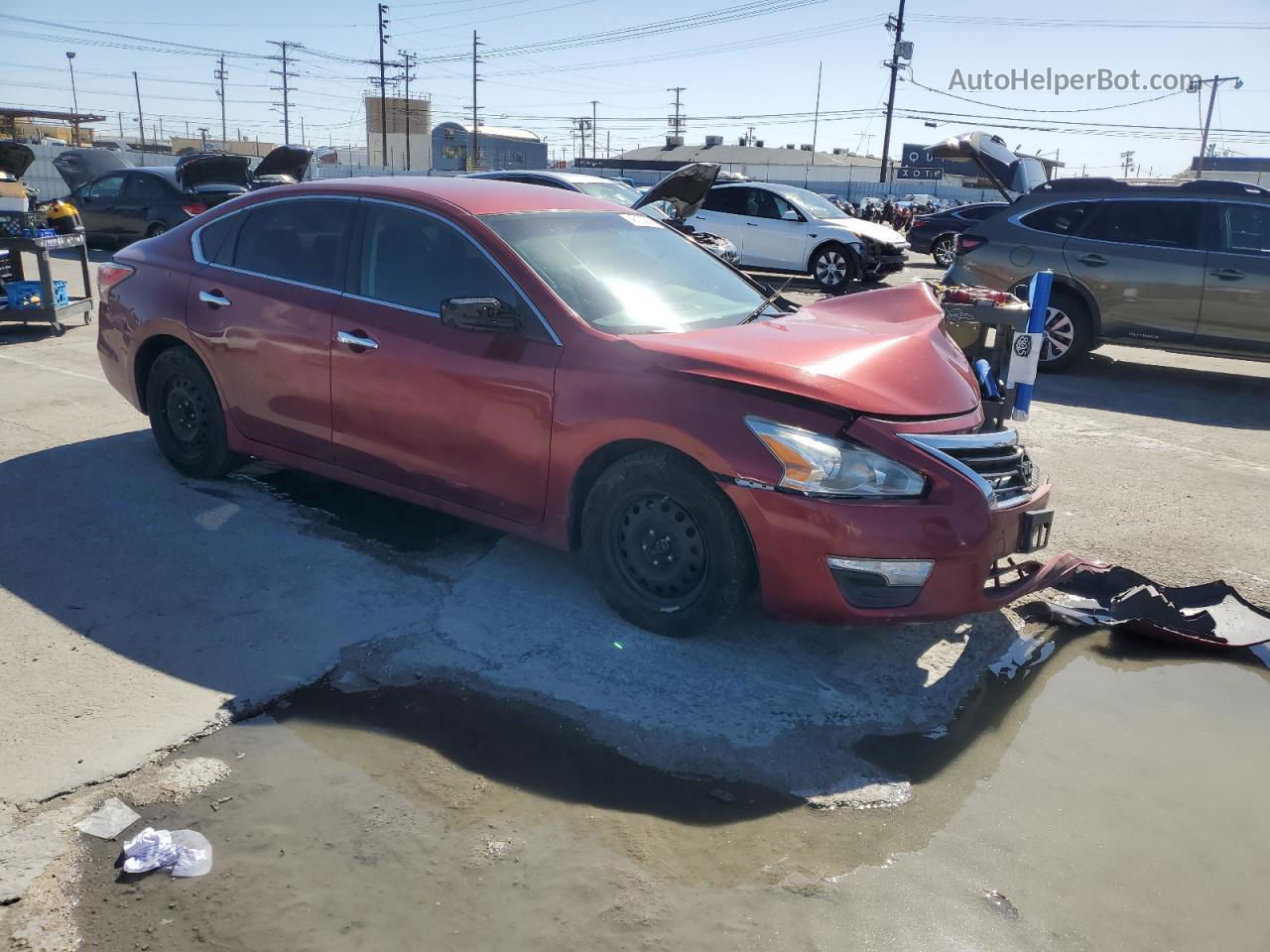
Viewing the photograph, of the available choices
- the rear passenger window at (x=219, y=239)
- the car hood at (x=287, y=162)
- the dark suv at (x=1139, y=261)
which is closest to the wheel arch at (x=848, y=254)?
the dark suv at (x=1139, y=261)

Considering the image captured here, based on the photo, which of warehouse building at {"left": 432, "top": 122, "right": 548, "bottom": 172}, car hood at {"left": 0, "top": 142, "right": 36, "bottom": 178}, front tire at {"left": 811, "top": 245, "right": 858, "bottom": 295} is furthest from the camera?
warehouse building at {"left": 432, "top": 122, "right": 548, "bottom": 172}

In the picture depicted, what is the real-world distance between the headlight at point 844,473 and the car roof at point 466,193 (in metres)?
1.86

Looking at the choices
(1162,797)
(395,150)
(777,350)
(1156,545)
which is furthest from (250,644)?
(395,150)

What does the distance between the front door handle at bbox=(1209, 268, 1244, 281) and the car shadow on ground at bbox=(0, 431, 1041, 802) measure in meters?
6.29

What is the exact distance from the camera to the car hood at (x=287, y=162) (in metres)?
12.2

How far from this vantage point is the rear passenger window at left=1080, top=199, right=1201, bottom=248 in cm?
897

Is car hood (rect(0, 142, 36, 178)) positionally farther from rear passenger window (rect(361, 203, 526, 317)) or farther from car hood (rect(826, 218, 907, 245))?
car hood (rect(826, 218, 907, 245))

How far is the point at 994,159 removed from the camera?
1060 cm

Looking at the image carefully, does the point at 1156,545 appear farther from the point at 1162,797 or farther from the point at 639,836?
the point at 639,836

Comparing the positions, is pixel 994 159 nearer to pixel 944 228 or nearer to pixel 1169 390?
pixel 1169 390

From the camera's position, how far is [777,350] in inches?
147

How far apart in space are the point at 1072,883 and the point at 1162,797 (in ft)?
2.03

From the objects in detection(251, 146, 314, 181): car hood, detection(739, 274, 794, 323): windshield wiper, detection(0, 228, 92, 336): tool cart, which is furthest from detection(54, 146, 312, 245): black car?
detection(739, 274, 794, 323): windshield wiper

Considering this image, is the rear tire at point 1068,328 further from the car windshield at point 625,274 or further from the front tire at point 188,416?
the front tire at point 188,416
